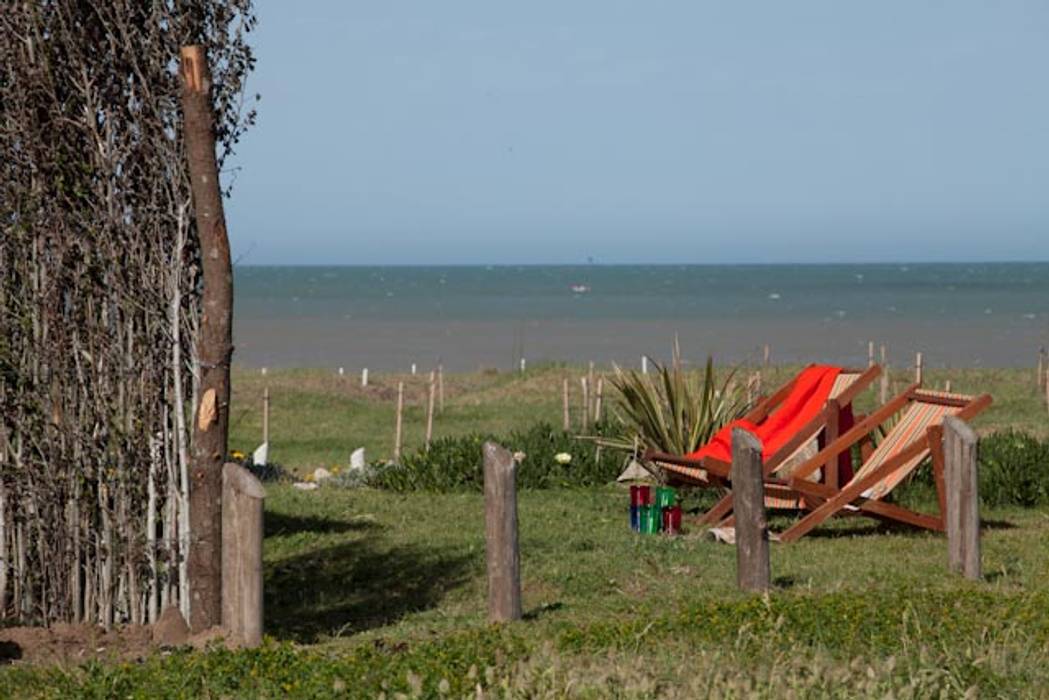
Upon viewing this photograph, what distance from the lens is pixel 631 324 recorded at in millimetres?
79000

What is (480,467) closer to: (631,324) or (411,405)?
(411,405)

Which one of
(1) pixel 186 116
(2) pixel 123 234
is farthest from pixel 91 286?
(1) pixel 186 116

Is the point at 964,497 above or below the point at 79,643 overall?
above

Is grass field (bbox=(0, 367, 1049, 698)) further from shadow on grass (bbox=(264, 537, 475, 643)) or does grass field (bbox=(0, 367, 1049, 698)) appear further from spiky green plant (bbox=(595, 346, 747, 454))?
spiky green plant (bbox=(595, 346, 747, 454))

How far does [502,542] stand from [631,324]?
70.4m

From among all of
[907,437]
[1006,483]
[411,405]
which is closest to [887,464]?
[907,437]

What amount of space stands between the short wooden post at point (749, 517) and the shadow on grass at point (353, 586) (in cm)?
186

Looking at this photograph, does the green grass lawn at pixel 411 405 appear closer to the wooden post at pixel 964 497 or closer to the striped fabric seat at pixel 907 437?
the striped fabric seat at pixel 907 437

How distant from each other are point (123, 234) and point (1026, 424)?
1648 centimetres

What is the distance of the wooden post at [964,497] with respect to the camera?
395 inches

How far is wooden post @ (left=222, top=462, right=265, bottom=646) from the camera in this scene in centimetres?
793

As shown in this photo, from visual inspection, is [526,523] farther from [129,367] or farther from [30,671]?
[30,671]

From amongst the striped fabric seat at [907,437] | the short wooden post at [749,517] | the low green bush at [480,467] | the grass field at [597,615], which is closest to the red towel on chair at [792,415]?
the striped fabric seat at [907,437]

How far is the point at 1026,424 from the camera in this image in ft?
72.8
